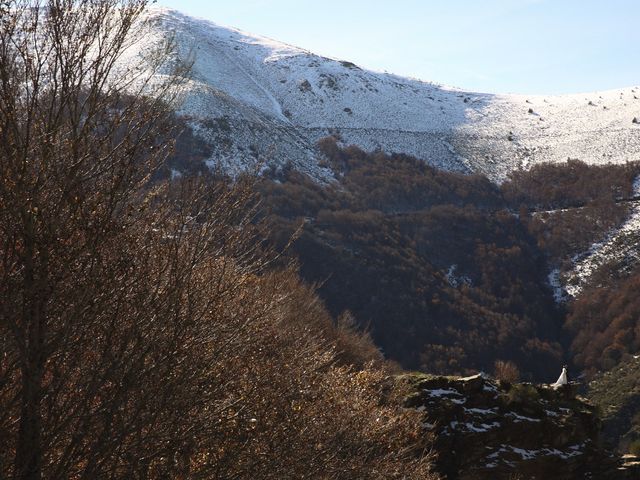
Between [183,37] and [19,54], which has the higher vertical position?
Answer: [183,37]

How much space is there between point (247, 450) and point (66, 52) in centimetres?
553

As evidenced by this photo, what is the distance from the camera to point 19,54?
7.05 m

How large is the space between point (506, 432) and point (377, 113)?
94379 mm

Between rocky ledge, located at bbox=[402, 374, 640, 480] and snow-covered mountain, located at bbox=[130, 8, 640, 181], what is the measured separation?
208 ft

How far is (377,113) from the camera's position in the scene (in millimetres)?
110375

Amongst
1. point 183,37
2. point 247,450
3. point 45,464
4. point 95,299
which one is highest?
point 183,37

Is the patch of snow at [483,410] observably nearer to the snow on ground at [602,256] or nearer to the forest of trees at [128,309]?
the forest of trees at [128,309]

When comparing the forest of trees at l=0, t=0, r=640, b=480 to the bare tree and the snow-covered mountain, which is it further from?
the snow-covered mountain

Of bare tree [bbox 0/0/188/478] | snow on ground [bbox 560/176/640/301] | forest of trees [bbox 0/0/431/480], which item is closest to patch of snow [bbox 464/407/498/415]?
forest of trees [bbox 0/0/431/480]

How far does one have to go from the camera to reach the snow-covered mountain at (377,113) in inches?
3610

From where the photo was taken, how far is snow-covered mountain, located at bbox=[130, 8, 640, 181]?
301 ft

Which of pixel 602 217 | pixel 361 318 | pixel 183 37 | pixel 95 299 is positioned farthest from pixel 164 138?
pixel 183 37

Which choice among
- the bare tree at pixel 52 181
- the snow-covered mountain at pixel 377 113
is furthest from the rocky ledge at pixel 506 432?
the snow-covered mountain at pixel 377 113

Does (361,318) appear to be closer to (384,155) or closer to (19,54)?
(384,155)
